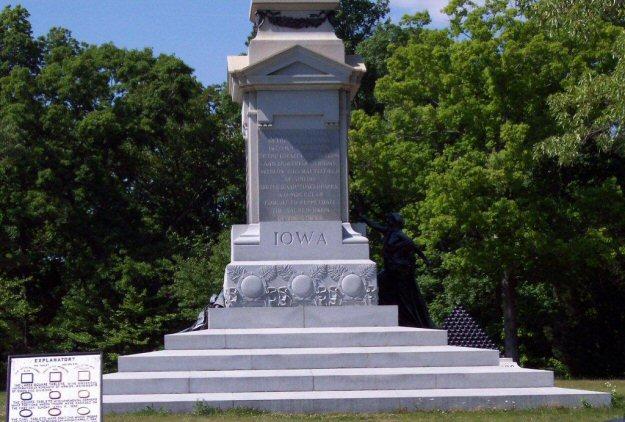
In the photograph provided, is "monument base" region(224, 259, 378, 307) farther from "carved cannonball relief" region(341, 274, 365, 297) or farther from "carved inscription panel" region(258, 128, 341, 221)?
"carved inscription panel" region(258, 128, 341, 221)

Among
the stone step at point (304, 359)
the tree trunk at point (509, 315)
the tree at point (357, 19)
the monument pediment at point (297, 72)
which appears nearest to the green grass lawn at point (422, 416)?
the stone step at point (304, 359)

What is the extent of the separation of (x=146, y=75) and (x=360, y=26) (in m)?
8.30

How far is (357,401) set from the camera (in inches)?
520

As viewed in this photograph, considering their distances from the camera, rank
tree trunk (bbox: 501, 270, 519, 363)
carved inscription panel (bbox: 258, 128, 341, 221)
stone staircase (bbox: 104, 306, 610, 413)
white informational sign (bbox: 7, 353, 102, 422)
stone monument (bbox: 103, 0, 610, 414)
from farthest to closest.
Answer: tree trunk (bbox: 501, 270, 519, 363)
carved inscription panel (bbox: 258, 128, 341, 221)
stone monument (bbox: 103, 0, 610, 414)
stone staircase (bbox: 104, 306, 610, 413)
white informational sign (bbox: 7, 353, 102, 422)

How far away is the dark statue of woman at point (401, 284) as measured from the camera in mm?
17469

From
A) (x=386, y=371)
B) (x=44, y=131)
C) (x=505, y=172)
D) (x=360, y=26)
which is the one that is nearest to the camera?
(x=386, y=371)

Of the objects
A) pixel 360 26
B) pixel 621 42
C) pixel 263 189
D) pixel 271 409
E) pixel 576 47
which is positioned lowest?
pixel 271 409

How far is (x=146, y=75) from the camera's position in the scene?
3581 centimetres

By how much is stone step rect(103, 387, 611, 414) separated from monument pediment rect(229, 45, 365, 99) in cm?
540

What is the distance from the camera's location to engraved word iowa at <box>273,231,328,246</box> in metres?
17.0

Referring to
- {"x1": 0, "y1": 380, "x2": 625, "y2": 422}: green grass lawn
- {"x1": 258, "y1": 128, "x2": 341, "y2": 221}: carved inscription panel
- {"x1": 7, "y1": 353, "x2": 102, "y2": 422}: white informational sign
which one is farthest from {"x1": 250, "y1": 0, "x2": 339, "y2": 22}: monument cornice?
{"x1": 7, "y1": 353, "x2": 102, "y2": 422}: white informational sign

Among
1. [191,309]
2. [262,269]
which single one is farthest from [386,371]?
[191,309]

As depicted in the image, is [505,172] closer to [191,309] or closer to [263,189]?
[191,309]

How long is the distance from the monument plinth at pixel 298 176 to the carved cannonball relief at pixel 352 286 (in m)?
0.01
